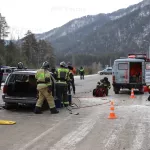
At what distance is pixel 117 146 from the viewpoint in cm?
706

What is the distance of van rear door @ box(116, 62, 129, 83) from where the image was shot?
20.6 metres

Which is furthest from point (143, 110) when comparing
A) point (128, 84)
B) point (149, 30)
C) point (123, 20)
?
point (123, 20)

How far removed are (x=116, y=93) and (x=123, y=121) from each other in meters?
10.6

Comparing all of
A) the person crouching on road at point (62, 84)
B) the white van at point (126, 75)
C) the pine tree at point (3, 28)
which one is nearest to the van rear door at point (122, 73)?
the white van at point (126, 75)

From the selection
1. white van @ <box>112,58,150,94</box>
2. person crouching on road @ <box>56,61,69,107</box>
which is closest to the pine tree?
white van @ <box>112,58,150,94</box>

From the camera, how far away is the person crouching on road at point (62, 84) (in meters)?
12.7

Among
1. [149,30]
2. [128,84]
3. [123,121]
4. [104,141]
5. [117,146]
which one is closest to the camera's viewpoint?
[117,146]

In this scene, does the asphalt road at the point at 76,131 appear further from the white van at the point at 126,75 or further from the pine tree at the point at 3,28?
the pine tree at the point at 3,28

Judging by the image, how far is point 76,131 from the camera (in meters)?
8.65

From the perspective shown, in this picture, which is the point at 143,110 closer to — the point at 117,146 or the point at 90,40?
the point at 117,146

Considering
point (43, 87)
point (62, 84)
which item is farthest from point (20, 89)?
point (43, 87)

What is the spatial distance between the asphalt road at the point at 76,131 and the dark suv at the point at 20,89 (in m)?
0.39

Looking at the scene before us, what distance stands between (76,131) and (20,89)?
481 cm

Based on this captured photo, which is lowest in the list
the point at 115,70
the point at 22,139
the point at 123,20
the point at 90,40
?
the point at 22,139
